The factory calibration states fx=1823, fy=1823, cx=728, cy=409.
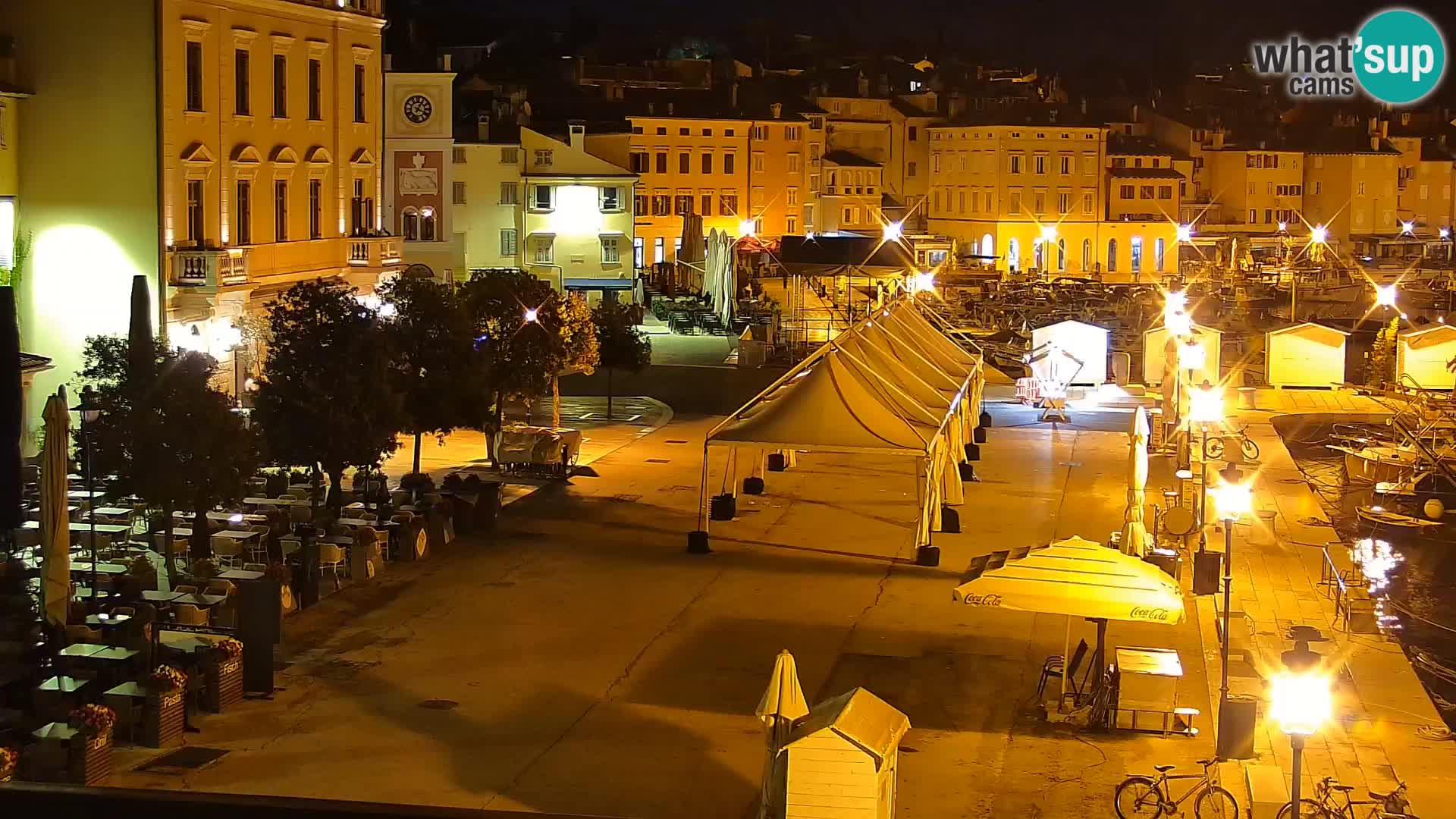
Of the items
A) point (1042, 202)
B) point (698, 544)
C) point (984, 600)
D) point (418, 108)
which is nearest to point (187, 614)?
point (984, 600)

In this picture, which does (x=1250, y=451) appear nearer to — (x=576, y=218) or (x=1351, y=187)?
(x=576, y=218)

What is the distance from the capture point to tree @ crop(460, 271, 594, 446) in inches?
1209

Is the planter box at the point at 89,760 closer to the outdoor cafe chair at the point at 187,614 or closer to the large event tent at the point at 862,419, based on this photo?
the outdoor cafe chair at the point at 187,614

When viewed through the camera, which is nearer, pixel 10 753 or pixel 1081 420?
pixel 10 753

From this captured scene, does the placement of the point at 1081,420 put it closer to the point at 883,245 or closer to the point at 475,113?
the point at 883,245

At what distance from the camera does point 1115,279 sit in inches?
4008

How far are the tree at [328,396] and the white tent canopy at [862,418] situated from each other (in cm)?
417

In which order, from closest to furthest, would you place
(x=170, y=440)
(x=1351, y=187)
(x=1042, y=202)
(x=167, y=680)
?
(x=167, y=680), (x=170, y=440), (x=1042, y=202), (x=1351, y=187)

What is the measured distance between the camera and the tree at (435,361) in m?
26.1

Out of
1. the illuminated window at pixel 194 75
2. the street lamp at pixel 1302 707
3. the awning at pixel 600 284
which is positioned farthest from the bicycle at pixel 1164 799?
the awning at pixel 600 284

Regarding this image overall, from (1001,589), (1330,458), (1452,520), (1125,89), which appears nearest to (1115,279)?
(1125,89)

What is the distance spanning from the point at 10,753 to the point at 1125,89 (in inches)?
5260

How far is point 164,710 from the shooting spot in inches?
543

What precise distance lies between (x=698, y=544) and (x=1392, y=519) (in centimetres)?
1311
